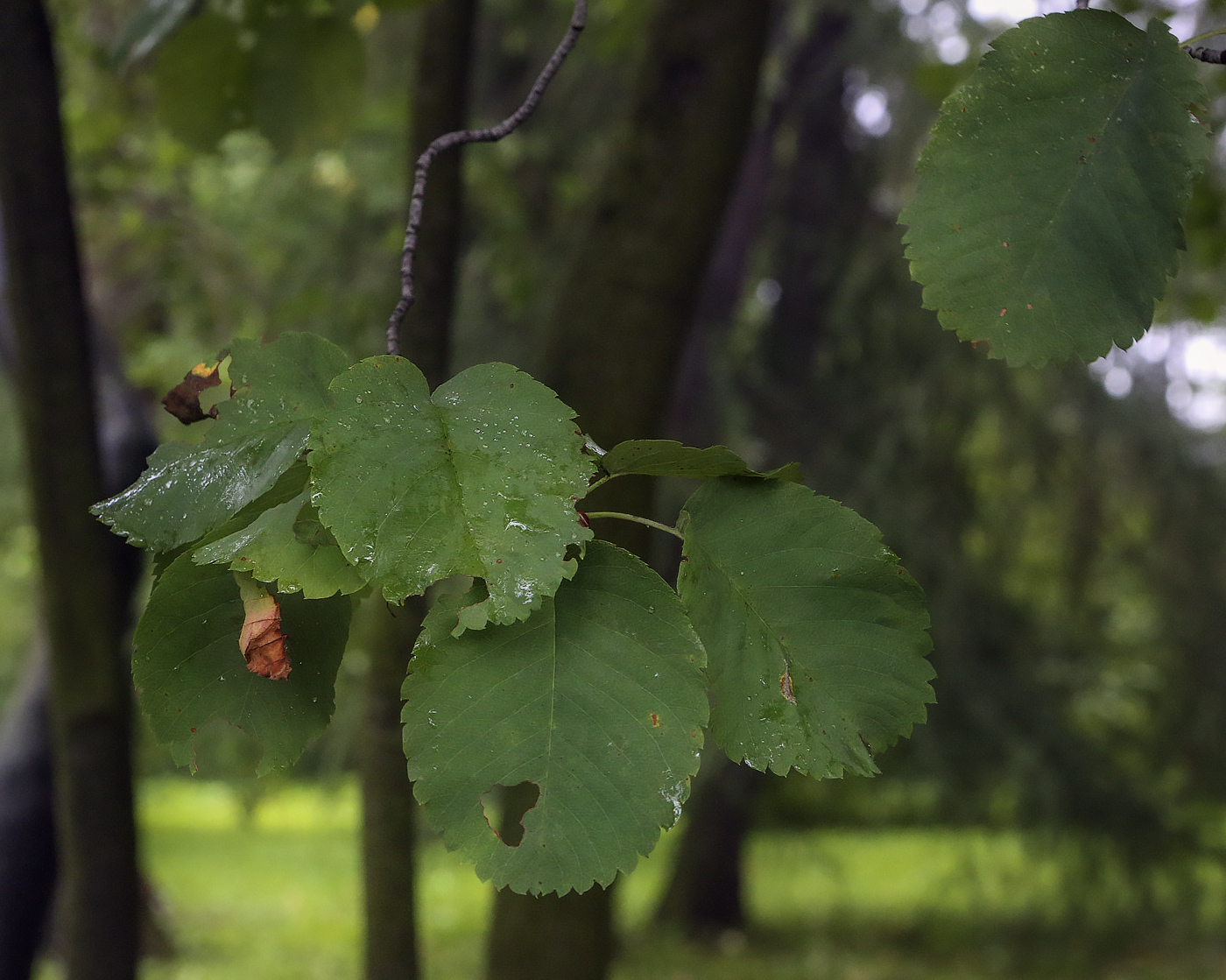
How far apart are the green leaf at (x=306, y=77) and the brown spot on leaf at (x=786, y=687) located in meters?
1.22

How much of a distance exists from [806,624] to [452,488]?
0.71ft

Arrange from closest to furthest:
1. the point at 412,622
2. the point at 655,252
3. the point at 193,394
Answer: the point at 193,394 < the point at 412,622 < the point at 655,252

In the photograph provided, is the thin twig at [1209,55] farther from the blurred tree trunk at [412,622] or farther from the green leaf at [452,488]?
the blurred tree trunk at [412,622]

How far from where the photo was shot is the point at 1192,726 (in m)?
5.51

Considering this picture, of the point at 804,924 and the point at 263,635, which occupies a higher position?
the point at 263,635

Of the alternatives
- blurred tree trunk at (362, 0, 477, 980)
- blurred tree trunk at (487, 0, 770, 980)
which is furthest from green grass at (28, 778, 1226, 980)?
blurred tree trunk at (362, 0, 477, 980)

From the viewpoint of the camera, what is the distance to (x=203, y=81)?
1461 mm

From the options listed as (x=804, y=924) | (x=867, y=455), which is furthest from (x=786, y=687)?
(x=804, y=924)

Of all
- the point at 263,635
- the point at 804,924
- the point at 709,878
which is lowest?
the point at 804,924

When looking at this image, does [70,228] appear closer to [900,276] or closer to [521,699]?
[521,699]

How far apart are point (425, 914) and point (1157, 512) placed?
17.5 ft

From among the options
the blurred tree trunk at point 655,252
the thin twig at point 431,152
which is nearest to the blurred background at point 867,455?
the blurred tree trunk at point 655,252

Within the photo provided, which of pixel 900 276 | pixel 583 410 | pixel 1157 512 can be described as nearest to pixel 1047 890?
pixel 1157 512

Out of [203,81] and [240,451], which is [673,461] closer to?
[240,451]
